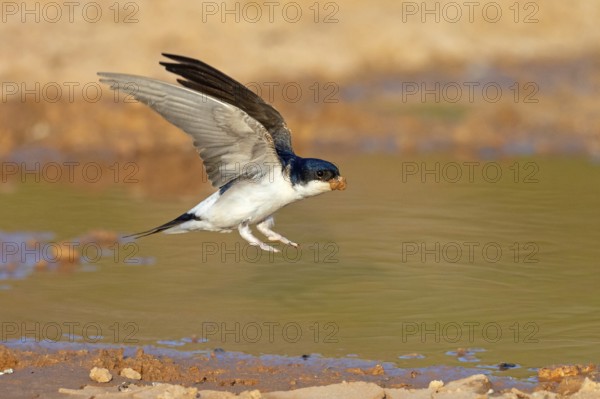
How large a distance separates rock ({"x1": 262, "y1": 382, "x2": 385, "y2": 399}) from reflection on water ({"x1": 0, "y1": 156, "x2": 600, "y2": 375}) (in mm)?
1108

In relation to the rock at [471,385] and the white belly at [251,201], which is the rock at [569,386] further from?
the white belly at [251,201]

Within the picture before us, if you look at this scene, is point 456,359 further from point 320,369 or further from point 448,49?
point 448,49

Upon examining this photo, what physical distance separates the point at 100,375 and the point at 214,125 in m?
2.01

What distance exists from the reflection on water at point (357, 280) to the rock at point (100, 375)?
1.20 m

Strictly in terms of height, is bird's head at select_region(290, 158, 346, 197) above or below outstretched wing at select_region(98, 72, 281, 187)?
below

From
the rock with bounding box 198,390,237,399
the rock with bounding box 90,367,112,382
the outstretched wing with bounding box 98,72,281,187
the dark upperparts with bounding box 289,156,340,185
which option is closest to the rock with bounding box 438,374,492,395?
the rock with bounding box 198,390,237,399

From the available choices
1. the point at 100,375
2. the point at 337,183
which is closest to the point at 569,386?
the point at 337,183

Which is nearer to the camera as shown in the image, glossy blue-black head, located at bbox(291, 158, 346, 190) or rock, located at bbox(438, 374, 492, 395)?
rock, located at bbox(438, 374, 492, 395)

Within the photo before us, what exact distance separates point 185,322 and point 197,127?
1408 millimetres

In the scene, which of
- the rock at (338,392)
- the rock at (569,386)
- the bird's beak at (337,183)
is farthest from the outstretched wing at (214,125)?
the rock at (569,386)

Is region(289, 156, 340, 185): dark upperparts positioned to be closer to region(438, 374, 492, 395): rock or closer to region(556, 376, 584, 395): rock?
region(438, 374, 492, 395): rock

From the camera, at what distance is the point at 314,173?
27.1ft

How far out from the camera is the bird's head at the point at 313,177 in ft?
27.1

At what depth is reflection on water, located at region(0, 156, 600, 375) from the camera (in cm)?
830
